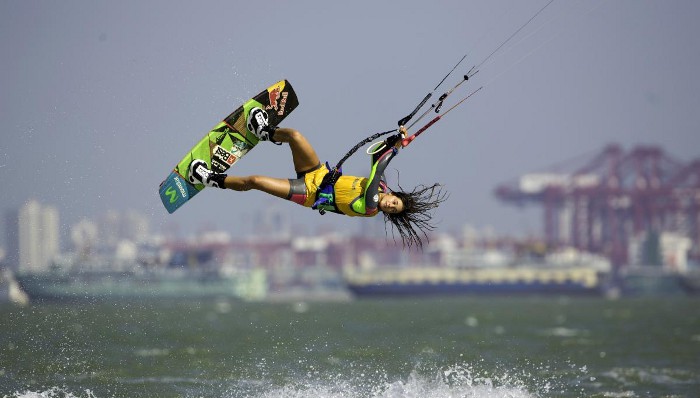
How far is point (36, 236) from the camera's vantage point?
55.1 ft

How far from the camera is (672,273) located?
340 feet

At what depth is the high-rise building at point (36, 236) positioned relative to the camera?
14.1m

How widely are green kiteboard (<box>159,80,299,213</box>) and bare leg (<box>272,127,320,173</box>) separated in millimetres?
805

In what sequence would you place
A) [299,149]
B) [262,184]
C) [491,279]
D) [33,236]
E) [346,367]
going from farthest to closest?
[491,279], [33,236], [346,367], [299,149], [262,184]

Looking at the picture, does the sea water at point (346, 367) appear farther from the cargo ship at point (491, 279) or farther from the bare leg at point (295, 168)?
the cargo ship at point (491, 279)

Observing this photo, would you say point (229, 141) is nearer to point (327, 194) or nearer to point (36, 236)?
point (327, 194)

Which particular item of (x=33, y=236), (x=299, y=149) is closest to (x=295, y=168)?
(x=299, y=149)

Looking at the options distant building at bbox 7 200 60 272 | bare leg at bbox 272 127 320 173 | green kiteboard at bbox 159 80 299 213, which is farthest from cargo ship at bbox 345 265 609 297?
bare leg at bbox 272 127 320 173

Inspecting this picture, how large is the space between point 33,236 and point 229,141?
299 inches

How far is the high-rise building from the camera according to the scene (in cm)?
1412

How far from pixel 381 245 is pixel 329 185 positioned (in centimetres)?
10544

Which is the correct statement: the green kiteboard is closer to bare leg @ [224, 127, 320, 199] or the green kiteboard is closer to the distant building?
bare leg @ [224, 127, 320, 199]

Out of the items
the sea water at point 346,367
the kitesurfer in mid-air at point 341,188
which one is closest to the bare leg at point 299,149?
the kitesurfer in mid-air at point 341,188

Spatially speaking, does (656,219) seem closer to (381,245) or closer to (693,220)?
(693,220)
